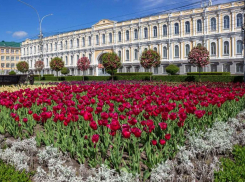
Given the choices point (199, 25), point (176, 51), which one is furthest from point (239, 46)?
point (176, 51)

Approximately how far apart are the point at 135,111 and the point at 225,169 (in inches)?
70.1

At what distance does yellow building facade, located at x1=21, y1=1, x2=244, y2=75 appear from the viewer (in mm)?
→ 41531

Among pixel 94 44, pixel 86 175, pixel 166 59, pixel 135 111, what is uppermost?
pixel 94 44

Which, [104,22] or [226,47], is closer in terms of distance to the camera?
[226,47]

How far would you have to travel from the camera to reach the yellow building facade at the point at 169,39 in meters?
41.5

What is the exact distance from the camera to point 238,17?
40906 mm

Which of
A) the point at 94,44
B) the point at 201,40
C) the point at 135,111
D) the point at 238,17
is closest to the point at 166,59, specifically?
the point at 201,40

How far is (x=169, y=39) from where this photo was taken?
48.1 m

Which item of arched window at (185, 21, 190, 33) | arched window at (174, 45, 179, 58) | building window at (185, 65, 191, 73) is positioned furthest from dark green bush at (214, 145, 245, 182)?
arched window at (174, 45, 179, 58)

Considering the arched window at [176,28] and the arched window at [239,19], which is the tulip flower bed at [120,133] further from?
the arched window at [176,28]

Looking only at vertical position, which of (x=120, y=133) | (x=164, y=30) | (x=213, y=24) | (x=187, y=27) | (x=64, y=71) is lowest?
(x=120, y=133)

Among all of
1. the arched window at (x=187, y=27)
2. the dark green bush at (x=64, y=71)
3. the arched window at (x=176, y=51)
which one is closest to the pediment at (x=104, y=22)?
the dark green bush at (x=64, y=71)

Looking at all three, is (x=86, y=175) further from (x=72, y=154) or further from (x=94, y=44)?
(x=94, y=44)

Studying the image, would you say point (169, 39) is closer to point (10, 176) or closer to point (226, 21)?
point (226, 21)
